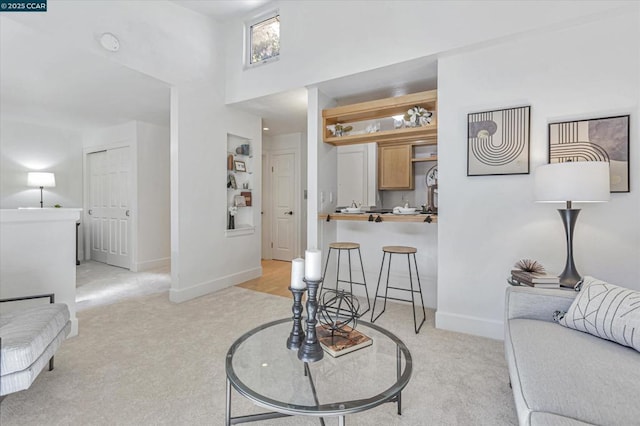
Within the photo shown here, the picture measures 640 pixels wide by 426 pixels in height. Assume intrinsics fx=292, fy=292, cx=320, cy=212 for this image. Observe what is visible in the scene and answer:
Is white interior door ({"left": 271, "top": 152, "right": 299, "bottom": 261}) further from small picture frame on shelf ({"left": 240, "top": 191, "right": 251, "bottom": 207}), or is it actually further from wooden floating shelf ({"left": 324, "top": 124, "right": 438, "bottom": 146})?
wooden floating shelf ({"left": 324, "top": 124, "right": 438, "bottom": 146})

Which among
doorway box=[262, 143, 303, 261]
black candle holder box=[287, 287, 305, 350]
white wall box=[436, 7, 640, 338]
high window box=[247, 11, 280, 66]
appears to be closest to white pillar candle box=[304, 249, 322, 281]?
black candle holder box=[287, 287, 305, 350]

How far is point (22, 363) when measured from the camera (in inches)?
53.7

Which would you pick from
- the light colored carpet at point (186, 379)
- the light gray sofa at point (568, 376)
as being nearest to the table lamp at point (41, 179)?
the light colored carpet at point (186, 379)

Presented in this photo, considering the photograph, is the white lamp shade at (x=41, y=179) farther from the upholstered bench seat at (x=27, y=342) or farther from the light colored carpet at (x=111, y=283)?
the upholstered bench seat at (x=27, y=342)

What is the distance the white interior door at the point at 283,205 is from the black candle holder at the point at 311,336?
4412 millimetres

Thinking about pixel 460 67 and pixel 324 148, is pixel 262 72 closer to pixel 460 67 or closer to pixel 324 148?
pixel 324 148

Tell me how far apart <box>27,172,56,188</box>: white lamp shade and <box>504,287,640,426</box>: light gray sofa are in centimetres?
662

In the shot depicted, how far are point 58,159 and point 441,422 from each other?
270 inches

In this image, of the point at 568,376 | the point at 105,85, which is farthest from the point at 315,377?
the point at 105,85

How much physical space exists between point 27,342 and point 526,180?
3.31 meters

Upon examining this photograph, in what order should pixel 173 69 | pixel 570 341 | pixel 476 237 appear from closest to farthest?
pixel 570 341 → pixel 476 237 → pixel 173 69

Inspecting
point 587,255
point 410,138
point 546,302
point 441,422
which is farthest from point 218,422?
point 410,138

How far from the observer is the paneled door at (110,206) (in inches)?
198

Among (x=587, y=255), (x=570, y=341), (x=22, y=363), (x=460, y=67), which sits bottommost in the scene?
(x=22, y=363)
